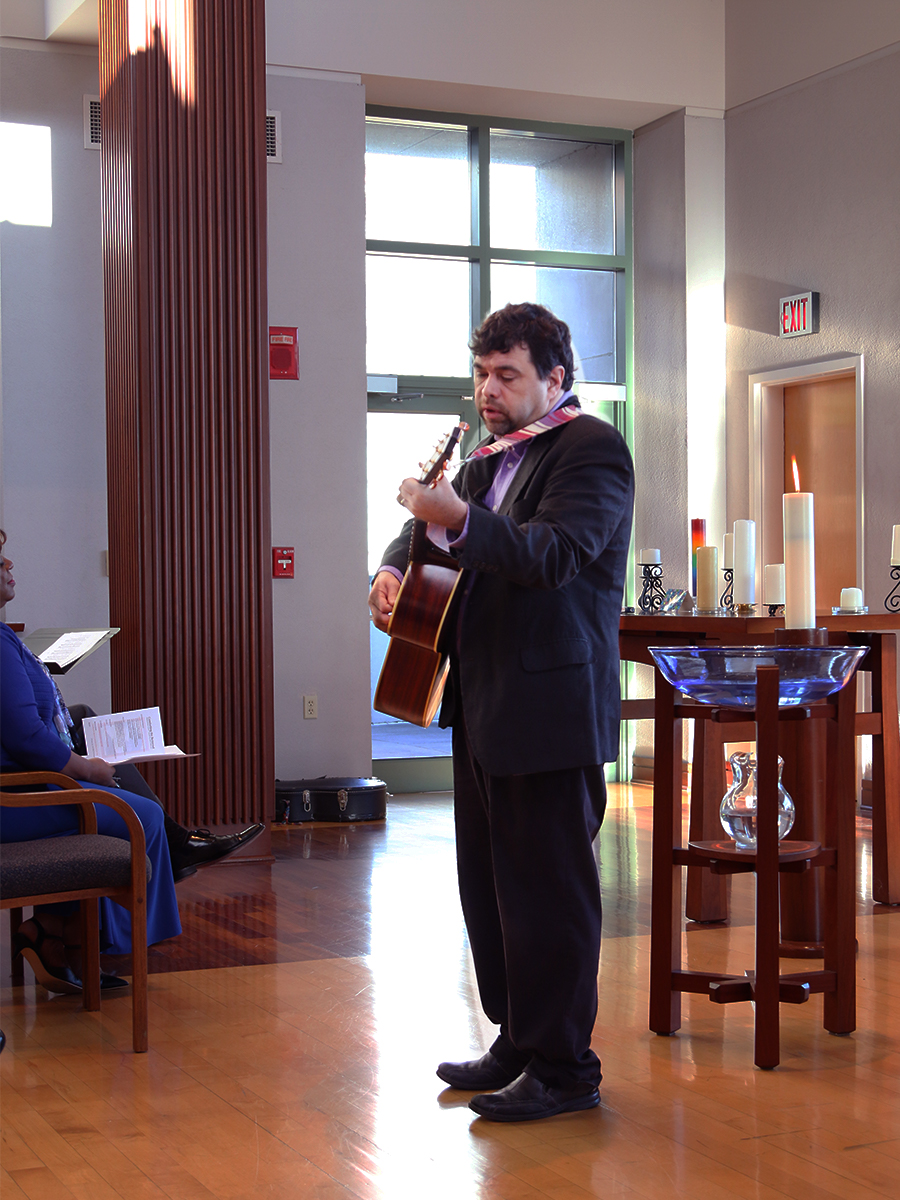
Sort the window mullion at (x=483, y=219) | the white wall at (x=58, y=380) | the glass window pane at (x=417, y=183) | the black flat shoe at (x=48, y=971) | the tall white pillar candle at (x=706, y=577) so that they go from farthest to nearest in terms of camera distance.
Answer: the window mullion at (x=483, y=219) → the glass window pane at (x=417, y=183) → the white wall at (x=58, y=380) → the tall white pillar candle at (x=706, y=577) → the black flat shoe at (x=48, y=971)

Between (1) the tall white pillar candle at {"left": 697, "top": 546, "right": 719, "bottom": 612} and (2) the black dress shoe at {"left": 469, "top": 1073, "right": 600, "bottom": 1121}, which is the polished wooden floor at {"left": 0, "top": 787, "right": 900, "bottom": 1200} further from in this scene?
(1) the tall white pillar candle at {"left": 697, "top": 546, "right": 719, "bottom": 612}

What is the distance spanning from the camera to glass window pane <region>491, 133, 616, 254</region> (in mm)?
7410

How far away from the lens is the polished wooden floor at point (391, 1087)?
232cm

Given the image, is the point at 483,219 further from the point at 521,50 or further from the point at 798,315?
the point at 798,315

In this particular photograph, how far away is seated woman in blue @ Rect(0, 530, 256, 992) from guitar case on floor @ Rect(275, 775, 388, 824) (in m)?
2.54

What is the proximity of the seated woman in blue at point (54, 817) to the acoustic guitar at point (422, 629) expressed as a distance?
3.52 feet

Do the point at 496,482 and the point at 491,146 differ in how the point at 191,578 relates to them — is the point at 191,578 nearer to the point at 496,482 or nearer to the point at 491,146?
the point at 496,482

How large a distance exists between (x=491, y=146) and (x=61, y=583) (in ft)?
10.9

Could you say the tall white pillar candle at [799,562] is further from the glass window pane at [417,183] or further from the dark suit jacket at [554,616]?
the glass window pane at [417,183]

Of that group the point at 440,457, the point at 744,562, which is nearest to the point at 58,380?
the point at 744,562

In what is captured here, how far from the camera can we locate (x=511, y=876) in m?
2.53

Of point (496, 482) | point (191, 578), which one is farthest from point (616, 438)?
point (191, 578)

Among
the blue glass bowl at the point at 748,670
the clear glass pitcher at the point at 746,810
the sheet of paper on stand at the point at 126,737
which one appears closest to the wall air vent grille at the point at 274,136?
the sheet of paper on stand at the point at 126,737

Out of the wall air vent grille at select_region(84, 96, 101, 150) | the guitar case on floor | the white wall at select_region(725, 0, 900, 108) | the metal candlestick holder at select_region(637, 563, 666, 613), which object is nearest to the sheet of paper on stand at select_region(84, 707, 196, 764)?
the metal candlestick holder at select_region(637, 563, 666, 613)
